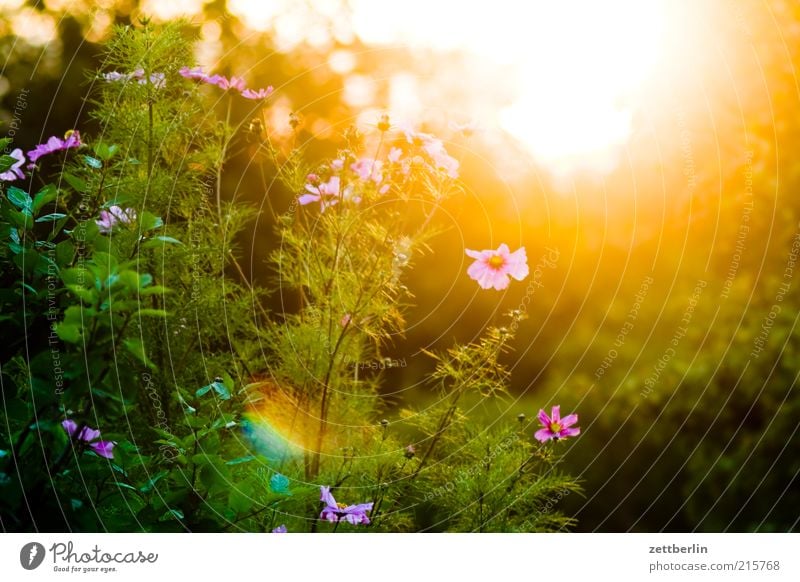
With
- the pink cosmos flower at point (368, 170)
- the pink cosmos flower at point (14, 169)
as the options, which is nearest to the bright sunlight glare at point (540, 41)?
the pink cosmos flower at point (368, 170)

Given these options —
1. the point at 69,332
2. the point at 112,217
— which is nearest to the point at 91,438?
the point at 69,332

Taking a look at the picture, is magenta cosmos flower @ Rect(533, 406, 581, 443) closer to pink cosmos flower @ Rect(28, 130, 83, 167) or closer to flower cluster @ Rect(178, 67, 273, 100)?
flower cluster @ Rect(178, 67, 273, 100)

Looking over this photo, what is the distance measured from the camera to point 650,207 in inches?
85.0

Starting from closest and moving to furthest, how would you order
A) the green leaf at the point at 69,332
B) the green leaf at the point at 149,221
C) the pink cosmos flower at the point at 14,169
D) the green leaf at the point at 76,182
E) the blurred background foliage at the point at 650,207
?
the green leaf at the point at 69,332
the green leaf at the point at 149,221
the green leaf at the point at 76,182
the pink cosmos flower at the point at 14,169
the blurred background foliage at the point at 650,207

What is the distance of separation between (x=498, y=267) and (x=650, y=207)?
0.95 metres

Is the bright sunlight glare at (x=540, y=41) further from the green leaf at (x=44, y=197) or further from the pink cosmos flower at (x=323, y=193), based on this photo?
the green leaf at (x=44, y=197)

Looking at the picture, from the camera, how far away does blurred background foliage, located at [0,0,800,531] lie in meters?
1.70

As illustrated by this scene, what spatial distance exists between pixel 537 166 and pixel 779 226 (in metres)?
0.64

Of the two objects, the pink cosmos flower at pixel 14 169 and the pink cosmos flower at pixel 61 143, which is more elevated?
the pink cosmos flower at pixel 61 143

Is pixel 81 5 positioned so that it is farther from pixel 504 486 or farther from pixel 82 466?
pixel 504 486

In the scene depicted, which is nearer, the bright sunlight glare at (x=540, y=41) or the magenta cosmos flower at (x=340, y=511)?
the magenta cosmos flower at (x=340, y=511)

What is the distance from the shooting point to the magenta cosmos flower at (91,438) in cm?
105

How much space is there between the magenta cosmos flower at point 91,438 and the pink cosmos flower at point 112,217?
0.38 m
